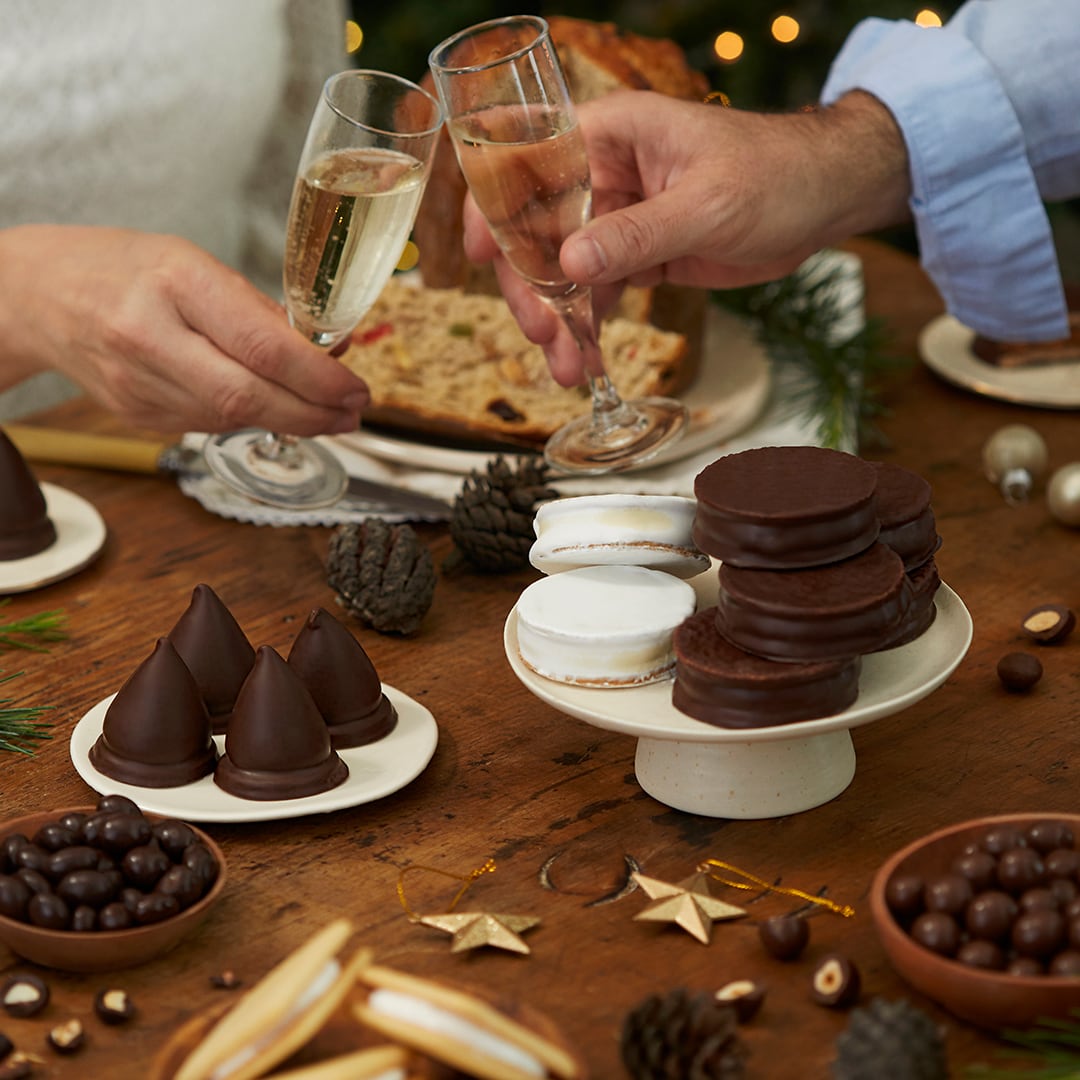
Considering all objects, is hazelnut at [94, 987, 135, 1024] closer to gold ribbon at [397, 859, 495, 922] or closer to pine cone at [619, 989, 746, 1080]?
gold ribbon at [397, 859, 495, 922]

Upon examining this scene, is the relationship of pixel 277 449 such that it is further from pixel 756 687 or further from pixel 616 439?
pixel 756 687

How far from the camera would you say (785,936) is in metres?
0.88

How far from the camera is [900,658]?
1038 millimetres

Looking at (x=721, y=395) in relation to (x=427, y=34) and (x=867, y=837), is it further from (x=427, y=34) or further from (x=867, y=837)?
(x=427, y=34)

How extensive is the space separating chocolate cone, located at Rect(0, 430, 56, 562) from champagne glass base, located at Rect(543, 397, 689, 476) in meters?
0.57

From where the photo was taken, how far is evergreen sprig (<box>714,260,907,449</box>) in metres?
1.83

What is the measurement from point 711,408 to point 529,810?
953 millimetres

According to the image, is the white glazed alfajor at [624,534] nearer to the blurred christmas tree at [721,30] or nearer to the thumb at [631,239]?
the thumb at [631,239]

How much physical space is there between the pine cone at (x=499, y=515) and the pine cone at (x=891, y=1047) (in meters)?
0.79

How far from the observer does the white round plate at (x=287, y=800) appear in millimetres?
1027

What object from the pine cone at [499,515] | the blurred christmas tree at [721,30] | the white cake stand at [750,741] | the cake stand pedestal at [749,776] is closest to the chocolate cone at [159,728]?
the white cake stand at [750,741]

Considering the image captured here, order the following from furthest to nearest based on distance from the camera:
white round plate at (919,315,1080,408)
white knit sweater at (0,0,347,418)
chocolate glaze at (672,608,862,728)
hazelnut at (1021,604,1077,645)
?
white knit sweater at (0,0,347,418)
white round plate at (919,315,1080,408)
hazelnut at (1021,604,1077,645)
chocolate glaze at (672,608,862,728)

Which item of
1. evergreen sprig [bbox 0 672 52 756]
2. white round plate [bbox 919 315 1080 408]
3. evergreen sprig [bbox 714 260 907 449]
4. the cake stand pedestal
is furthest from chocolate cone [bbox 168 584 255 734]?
white round plate [bbox 919 315 1080 408]

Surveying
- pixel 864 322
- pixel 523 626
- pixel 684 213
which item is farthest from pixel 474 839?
pixel 864 322
